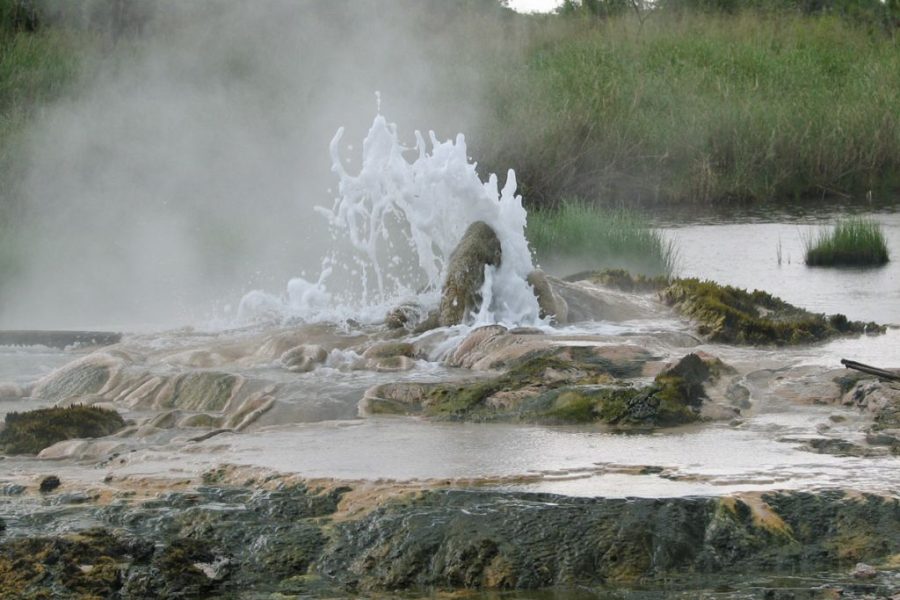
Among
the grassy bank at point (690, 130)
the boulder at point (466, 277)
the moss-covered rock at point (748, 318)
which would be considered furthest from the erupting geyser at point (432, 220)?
the grassy bank at point (690, 130)

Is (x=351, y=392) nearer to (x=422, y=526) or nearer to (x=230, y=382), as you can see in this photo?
(x=230, y=382)

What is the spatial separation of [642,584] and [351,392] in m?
3.03

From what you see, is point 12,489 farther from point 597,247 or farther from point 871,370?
point 597,247

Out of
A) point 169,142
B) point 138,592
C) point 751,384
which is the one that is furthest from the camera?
point 169,142

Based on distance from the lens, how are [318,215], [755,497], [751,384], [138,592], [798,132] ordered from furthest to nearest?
1. [798,132]
2. [318,215]
3. [751,384]
4. [755,497]
5. [138,592]

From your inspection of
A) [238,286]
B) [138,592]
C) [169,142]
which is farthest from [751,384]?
[169,142]

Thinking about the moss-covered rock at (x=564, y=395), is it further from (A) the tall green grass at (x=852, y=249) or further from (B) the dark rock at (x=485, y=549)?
(A) the tall green grass at (x=852, y=249)

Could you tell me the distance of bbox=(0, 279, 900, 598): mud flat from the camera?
203 inches

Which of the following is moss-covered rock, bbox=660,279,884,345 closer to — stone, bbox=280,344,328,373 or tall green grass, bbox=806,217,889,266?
stone, bbox=280,344,328,373

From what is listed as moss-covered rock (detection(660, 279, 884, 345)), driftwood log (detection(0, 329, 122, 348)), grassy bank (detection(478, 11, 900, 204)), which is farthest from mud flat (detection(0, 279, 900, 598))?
grassy bank (detection(478, 11, 900, 204))

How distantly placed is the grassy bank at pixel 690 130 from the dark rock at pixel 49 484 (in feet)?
37.4

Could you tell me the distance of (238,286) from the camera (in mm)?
13289

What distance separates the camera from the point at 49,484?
6.11 meters

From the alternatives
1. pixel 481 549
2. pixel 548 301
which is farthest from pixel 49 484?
pixel 548 301
